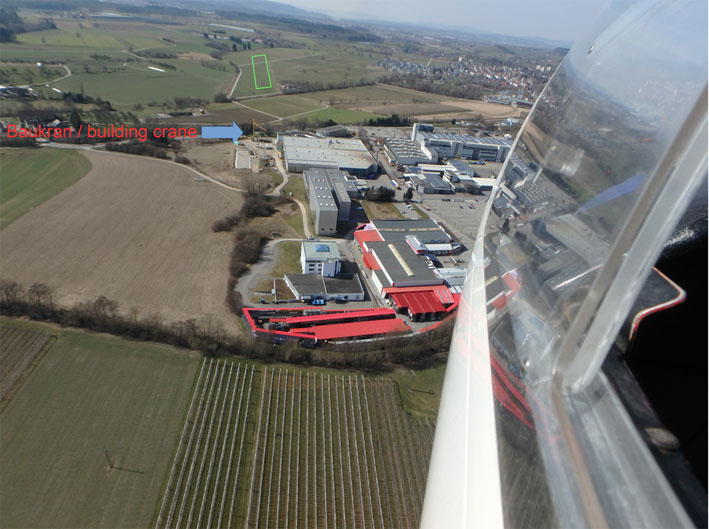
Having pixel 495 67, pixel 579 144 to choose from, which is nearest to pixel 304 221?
pixel 579 144

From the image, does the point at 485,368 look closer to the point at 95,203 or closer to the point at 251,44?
the point at 95,203

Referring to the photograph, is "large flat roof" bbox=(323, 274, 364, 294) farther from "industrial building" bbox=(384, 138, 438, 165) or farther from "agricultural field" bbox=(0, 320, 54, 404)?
"industrial building" bbox=(384, 138, 438, 165)

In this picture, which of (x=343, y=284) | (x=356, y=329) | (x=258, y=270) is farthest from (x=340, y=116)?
(x=356, y=329)

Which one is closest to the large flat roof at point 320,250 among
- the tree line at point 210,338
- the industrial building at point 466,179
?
the tree line at point 210,338

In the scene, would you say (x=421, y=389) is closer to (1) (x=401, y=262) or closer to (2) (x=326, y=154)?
(1) (x=401, y=262)

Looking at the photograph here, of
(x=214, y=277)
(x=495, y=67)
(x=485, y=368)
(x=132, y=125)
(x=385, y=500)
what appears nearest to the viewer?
(x=485, y=368)

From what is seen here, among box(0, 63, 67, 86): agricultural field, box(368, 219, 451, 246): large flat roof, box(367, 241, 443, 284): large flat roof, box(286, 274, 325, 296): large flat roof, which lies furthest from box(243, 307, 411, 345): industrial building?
box(0, 63, 67, 86): agricultural field

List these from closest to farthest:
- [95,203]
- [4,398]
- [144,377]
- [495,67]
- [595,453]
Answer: [595,453] → [4,398] → [144,377] → [95,203] → [495,67]
